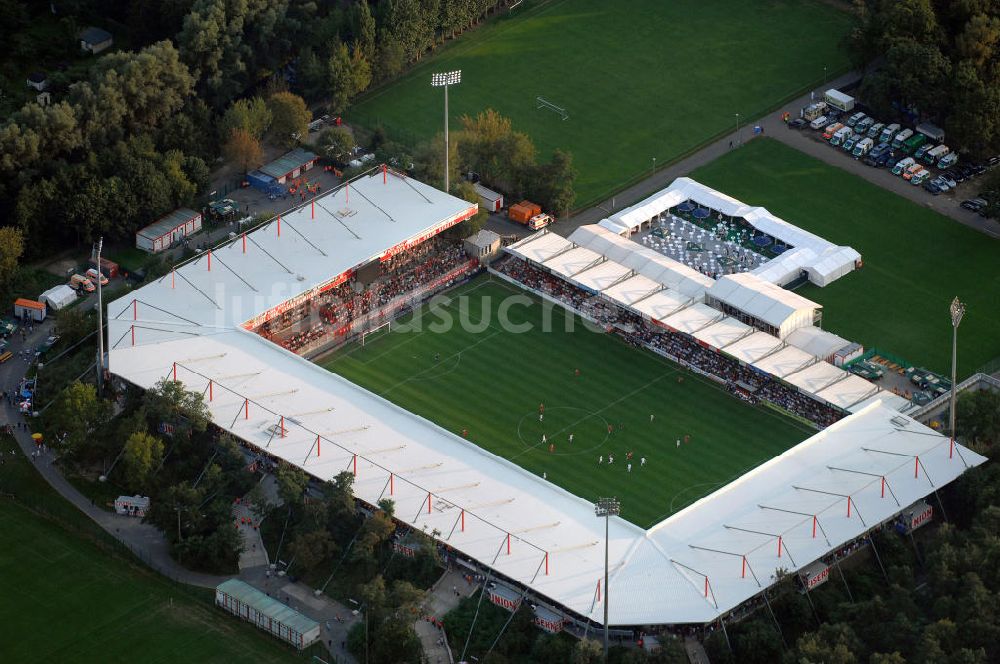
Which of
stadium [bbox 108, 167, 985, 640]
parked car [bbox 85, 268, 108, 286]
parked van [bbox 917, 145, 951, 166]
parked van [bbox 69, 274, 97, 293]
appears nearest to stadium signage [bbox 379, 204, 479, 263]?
stadium [bbox 108, 167, 985, 640]

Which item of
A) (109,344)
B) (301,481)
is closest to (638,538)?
(301,481)

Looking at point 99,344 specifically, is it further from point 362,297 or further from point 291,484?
point 362,297

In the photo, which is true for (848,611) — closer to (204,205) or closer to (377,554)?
(377,554)

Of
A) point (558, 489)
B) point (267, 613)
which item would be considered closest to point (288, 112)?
point (558, 489)

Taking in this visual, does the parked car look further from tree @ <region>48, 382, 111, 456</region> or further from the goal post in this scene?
the goal post

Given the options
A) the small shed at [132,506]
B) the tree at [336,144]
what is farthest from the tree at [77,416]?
the tree at [336,144]

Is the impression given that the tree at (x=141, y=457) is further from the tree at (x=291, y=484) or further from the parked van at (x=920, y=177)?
the parked van at (x=920, y=177)
